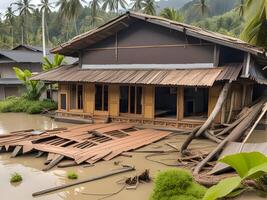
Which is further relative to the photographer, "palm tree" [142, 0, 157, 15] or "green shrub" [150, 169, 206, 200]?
"palm tree" [142, 0, 157, 15]

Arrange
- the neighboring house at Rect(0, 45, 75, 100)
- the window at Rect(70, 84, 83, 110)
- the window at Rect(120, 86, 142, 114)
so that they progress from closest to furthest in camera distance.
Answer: the window at Rect(120, 86, 142, 114)
the window at Rect(70, 84, 83, 110)
the neighboring house at Rect(0, 45, 75, 100)

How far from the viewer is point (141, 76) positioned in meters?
14.7

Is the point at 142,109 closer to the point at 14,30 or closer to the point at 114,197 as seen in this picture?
the point at 114,197

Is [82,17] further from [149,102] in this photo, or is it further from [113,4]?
[149,102]

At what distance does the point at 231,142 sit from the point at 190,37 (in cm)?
684

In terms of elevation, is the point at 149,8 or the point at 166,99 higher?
the point at 149,8

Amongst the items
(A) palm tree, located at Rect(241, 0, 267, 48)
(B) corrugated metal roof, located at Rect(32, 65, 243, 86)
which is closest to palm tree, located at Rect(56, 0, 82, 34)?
(B) corrugated metal roof, located at Rect(32, 65, 243, 86)

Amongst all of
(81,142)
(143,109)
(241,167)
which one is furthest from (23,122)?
(241,167)

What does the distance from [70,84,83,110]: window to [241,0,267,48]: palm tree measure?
28.9ft

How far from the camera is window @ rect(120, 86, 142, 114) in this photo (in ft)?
51.6

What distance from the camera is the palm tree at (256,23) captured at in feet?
34.4

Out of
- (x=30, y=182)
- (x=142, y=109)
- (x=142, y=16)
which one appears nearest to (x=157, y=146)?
(x=142, y=109)

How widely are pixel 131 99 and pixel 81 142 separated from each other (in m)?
5.90

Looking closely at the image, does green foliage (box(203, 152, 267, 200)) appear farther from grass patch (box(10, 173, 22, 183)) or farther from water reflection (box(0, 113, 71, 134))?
water reflection (box(0, 113, 71, 134))
